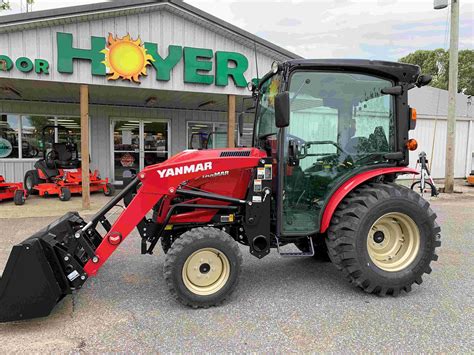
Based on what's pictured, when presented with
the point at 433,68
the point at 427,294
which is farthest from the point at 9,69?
the point at 433,68

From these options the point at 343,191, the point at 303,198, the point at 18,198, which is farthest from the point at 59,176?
the point at 343,191

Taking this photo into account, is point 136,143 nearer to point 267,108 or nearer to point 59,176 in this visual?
point 59,176

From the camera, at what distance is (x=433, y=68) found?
3606 cm

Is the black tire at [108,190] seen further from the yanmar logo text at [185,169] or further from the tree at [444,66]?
the tree at [444,66]

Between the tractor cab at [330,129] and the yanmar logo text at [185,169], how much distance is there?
695 mm

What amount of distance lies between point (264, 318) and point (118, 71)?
6274mm

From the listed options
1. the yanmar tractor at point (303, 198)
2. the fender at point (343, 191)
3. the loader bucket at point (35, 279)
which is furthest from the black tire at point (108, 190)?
the fender at point (343, 191)

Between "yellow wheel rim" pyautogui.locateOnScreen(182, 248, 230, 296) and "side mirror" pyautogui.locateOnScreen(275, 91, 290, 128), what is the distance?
4.27 feet

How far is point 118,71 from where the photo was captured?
24.7 feet

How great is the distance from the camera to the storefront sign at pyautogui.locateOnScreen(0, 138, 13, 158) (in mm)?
10266

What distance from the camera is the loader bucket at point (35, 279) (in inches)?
108

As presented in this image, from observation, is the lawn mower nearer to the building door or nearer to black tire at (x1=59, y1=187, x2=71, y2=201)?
black tire at (x1=59, y1=187, x2=71, y2=201)

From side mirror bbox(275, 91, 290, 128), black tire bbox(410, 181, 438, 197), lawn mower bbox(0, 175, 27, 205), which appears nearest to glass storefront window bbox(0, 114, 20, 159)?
lawn mower bbox(0, 175, 27, 205)

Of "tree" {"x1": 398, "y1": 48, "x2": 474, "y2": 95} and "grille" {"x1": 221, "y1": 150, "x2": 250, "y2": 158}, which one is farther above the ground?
"tree" {"x1": 398, "y1": 48, "x2": 474, "y2": 95}
